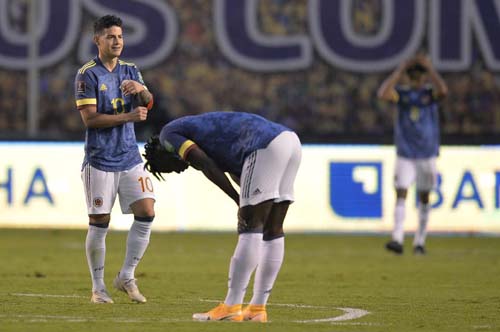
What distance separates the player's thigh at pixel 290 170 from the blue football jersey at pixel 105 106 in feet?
5.57

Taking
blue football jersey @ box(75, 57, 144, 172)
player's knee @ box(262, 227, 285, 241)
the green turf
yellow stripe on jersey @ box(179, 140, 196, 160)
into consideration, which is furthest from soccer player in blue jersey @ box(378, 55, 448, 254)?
yellow stripe on jersey @ box(179, 140, 196, 160)

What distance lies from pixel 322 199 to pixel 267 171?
9.97m

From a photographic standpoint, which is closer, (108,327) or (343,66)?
(108,327)

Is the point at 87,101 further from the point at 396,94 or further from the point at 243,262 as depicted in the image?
the point at 396,94

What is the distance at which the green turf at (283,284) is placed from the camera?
26.5ft

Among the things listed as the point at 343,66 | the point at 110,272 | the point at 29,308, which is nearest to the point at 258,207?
the point at 29,308

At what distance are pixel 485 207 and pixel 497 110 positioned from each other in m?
6.96

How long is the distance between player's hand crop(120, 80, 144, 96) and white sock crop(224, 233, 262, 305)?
1794 millimetres

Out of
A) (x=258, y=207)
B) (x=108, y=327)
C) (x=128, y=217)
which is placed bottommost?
(x=128, y=217)

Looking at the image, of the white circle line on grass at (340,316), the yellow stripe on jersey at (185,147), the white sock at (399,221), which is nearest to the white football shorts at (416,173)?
the white sock at (399,221)

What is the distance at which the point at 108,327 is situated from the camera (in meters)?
7.64

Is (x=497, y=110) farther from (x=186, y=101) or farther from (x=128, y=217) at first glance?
(x=128, y=217)

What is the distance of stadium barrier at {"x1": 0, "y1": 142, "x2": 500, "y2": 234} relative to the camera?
58.9ft

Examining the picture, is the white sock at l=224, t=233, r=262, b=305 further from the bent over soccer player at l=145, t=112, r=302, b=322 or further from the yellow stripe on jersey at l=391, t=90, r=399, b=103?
the yellow stripe on jersey at l=391, t=90, r=399, b=103
